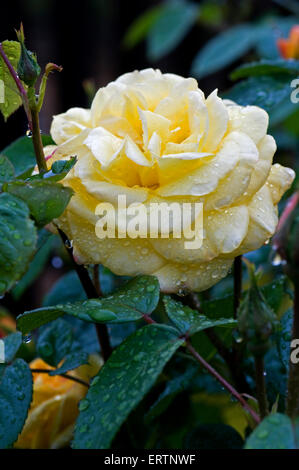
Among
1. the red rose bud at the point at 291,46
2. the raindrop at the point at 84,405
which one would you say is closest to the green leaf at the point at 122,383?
the raindrop at the point at 84,405

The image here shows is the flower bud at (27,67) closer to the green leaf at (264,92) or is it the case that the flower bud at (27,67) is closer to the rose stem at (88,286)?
the rose stem at (88,286)

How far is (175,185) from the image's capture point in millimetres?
413

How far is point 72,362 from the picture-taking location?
48cm

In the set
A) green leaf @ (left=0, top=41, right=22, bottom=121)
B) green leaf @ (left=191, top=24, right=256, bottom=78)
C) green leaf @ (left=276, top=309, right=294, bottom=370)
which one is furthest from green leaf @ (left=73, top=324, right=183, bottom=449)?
green leaf @ (left=191, top=24, right=256, bottom=78)

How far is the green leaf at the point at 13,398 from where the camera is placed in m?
0.40

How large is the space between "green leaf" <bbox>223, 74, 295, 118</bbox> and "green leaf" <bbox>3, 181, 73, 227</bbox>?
13.1 inches

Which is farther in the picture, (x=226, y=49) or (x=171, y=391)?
(x=226, y=49)

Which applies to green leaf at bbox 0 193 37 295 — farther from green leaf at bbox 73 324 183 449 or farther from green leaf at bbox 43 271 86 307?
green leaf at bbox 43 271 86 307

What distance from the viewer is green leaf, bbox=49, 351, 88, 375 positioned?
1.54ft

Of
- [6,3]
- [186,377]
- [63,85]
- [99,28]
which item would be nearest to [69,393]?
[186,377]

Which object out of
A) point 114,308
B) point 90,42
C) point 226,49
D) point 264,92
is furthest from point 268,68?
point 90,42

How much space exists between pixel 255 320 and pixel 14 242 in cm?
16

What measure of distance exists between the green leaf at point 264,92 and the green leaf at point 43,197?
332mm

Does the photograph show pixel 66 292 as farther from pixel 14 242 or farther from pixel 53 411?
pixel 14 242
